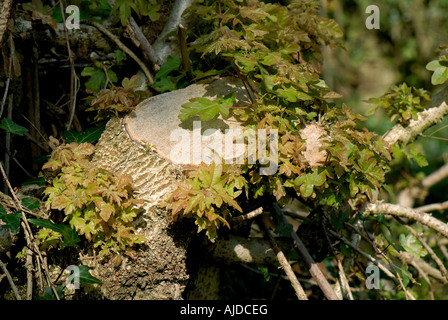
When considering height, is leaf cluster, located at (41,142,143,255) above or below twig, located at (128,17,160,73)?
below

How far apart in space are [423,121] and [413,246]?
77cm

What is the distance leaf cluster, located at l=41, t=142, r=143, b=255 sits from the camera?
5.20 feet

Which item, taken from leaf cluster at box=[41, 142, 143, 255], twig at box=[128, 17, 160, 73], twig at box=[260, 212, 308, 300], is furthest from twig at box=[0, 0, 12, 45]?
twig at box=[260, 212, 308, 300]

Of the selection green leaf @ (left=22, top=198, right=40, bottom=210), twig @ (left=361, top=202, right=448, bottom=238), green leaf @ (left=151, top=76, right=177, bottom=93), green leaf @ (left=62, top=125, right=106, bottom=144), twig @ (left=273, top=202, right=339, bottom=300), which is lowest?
twig @ (left=273, top=202, right=339, bottom=300)

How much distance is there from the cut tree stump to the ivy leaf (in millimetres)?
1344

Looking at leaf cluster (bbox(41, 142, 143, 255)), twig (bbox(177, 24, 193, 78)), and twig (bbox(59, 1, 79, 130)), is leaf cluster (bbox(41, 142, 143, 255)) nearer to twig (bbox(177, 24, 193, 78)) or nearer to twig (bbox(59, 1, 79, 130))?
twig (bbox(59, 1, 79, 130))

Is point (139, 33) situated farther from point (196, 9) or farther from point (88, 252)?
point (88, 252)

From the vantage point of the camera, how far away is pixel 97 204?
1.58m

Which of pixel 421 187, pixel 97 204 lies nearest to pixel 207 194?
pixel 97 204

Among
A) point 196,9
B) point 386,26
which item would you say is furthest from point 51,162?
point 386,26

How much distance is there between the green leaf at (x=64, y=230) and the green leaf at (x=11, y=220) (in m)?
0.06

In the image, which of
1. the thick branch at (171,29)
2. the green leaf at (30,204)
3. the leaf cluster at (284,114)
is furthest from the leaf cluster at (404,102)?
the green leaf at (30,204)

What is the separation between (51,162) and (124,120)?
38 centimetres
